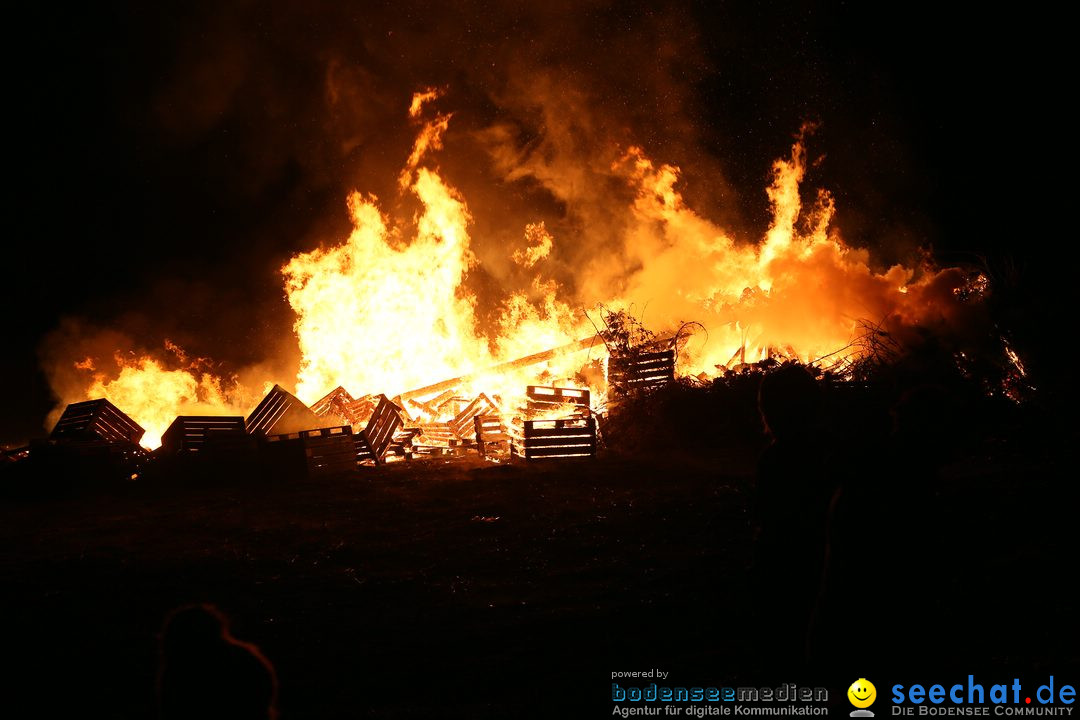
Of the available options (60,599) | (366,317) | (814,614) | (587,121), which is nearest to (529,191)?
(587,121)

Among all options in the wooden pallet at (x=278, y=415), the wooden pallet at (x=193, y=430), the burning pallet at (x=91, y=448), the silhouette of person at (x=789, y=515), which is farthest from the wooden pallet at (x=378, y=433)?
the silhouette of person at (x=789, y=515)

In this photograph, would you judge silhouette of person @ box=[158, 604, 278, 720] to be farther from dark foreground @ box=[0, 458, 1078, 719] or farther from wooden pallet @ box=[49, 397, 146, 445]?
wooden pallet @ box=[49, 397, 146, 445]

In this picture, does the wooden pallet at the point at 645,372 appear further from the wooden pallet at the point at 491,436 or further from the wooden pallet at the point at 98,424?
the wooden pallet at the point at 98,424

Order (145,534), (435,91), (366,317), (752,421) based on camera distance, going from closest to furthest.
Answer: (145,534) < (752,421) < (366,317) < (435,91)

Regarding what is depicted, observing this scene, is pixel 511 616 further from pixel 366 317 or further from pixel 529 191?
pixel 529 191

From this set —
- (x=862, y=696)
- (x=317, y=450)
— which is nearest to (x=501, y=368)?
(x=317, y=450)

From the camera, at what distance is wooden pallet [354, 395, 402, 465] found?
12.1 metres

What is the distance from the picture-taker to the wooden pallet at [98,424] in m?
12.1

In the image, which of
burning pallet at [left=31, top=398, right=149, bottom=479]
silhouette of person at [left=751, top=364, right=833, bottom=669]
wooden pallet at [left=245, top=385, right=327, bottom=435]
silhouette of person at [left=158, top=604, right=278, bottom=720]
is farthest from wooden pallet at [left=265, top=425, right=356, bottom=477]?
silhouette of person at [left=751, top=364, right=833, bottom=669]

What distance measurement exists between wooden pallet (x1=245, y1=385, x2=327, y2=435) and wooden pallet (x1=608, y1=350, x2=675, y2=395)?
6.87 m

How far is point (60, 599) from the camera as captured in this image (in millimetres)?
5125

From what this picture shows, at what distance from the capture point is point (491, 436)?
1301 cm

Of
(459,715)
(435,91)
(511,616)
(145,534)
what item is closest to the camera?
(459,715)

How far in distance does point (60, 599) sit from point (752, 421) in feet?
33.8
